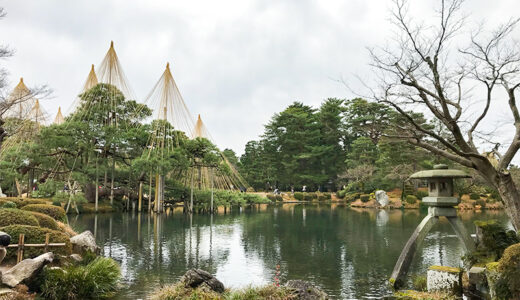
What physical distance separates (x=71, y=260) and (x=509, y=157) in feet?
32.2

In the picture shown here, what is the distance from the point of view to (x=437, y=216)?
786 centimetres

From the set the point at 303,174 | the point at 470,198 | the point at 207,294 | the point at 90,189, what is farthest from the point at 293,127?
the point at 207,294

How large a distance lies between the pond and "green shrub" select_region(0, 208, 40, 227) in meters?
2.51

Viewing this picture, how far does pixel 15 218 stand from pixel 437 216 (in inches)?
375

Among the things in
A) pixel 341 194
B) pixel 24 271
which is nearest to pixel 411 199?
pixel 341 194

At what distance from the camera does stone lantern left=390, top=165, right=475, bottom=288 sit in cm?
777

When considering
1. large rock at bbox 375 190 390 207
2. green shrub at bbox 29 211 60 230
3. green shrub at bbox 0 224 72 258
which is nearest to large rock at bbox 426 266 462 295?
green shrub at bbox 0 224 72 258

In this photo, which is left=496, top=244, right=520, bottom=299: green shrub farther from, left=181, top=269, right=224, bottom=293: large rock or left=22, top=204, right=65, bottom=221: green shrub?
left=22, top=204, right=65, bottom=221: green shrub

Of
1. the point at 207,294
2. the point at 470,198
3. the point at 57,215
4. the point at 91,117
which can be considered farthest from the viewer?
the point at 470,198

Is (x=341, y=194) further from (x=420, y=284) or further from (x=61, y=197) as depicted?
(x=420, y=284)

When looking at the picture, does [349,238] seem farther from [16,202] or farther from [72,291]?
[16,202]

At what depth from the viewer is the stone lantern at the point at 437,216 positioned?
777cm

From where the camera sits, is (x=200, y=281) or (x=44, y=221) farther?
(x=44, y=221)

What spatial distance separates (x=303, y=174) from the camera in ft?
164
